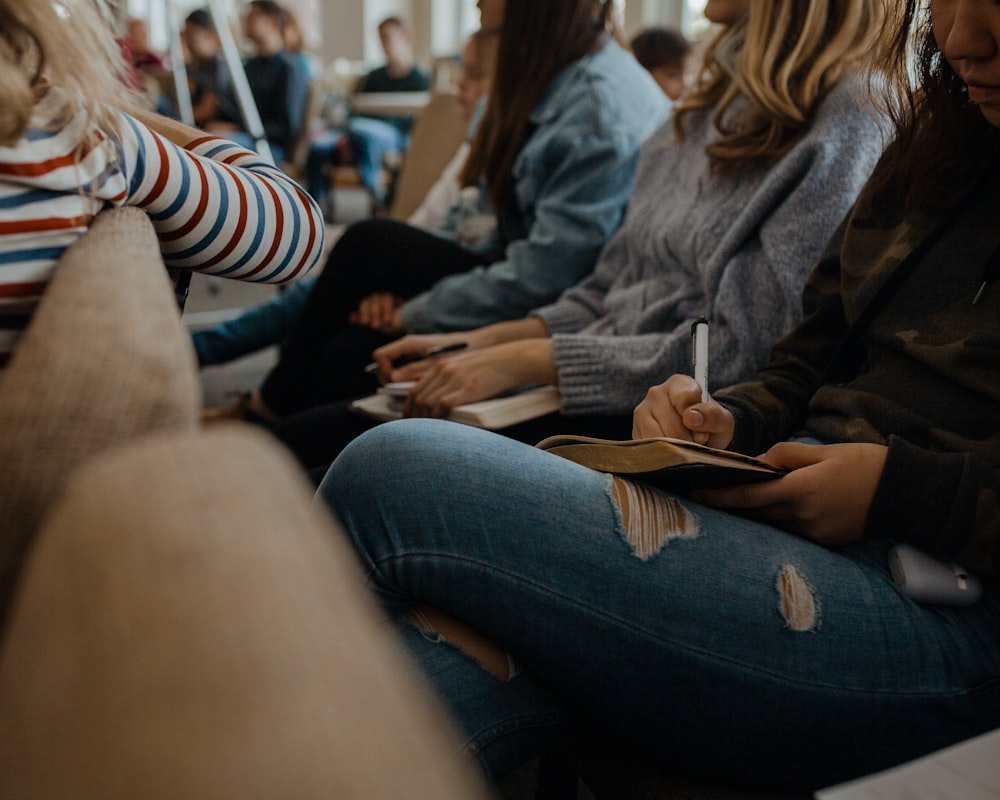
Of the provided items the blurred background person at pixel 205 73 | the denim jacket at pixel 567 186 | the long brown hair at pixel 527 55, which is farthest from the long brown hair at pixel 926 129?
the blurred background person at pixel 205 73

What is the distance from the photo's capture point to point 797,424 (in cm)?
91

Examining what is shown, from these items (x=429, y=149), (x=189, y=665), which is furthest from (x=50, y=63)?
(x=429, y=149)

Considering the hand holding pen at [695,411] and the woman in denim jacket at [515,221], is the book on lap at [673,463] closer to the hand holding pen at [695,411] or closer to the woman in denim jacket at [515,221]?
the hand holding pen at [695,411]

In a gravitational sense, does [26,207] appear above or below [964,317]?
above

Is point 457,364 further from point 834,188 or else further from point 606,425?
point 834,188

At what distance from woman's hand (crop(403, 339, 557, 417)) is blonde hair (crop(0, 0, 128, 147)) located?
2.03 ft

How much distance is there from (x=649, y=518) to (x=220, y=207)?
391 millimetres

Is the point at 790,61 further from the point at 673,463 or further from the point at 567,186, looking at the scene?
the point at 673,463

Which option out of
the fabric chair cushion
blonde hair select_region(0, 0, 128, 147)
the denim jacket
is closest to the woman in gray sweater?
the denim jacket

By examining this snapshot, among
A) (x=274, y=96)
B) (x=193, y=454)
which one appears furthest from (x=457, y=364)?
(x=274, y=96)

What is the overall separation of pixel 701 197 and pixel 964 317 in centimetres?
48

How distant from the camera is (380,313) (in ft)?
5.25

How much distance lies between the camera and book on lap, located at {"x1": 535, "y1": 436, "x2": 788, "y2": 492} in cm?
65

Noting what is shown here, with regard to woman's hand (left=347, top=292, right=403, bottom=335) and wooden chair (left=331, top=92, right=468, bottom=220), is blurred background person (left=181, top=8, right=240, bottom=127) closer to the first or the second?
wooden chair (left=331, top=92, right=468, bottom=220)
